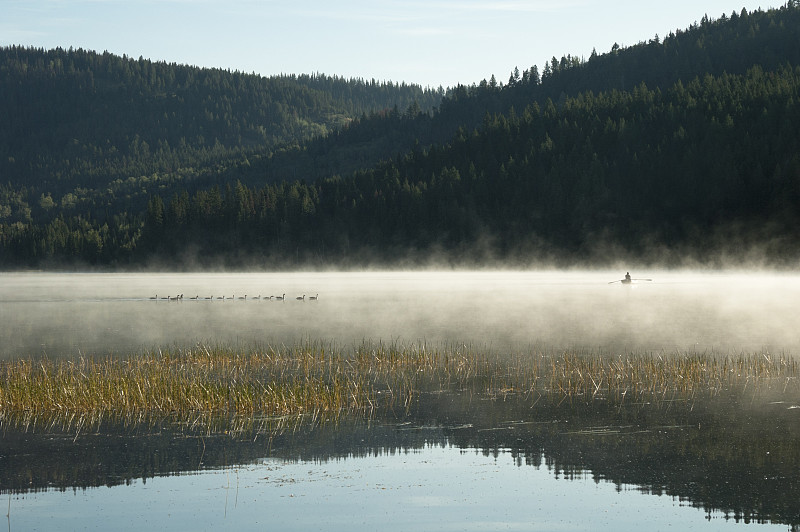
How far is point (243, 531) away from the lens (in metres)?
14.6

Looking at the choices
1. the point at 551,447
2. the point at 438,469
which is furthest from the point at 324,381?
the point at 438,469

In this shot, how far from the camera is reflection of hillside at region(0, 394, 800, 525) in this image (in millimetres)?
16938

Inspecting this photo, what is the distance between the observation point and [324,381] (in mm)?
28953

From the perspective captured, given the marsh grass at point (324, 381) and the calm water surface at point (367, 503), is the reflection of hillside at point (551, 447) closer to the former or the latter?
the calm water surface at point (367, 503)

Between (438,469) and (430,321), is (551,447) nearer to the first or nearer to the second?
(438,469)

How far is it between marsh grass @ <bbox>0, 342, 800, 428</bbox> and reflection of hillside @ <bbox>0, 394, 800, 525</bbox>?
6.15 ft

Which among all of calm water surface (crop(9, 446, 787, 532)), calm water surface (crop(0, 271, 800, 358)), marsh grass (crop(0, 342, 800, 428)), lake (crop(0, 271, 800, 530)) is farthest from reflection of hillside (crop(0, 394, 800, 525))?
calm water surface (crop(0, 271, 800, 358))

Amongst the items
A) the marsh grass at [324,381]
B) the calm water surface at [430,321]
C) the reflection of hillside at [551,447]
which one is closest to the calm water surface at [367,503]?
the reflection of hillside at [551,447]

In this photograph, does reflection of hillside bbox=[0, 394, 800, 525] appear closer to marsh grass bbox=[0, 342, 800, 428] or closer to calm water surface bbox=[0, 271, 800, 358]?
marsh grass bbox=[0, 342, 800, 428]

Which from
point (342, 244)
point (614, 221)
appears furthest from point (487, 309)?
point (342, 244)

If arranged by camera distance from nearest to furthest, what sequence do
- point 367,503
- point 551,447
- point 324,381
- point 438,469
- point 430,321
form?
point 367,503, point 438,469, point 551,447, point 324,381, point 430,321

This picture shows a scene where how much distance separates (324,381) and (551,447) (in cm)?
1045

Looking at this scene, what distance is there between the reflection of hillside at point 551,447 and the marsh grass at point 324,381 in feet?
6.15

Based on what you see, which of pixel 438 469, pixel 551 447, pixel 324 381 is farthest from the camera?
pixel 324 381
